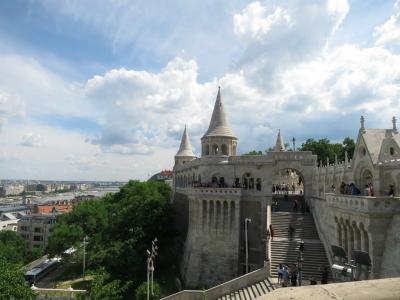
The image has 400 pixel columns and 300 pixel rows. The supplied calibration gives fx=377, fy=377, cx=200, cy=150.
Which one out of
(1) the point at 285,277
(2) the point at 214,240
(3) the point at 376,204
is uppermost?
(3) the point at 376,204

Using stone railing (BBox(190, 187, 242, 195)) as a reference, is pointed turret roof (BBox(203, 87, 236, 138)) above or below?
above

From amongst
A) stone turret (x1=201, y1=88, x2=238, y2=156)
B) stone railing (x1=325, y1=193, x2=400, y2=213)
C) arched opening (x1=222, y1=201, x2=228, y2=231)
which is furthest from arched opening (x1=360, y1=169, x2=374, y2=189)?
stone turret (x1=201, y1=88, x2=238, y2=156)

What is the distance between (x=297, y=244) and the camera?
112ft

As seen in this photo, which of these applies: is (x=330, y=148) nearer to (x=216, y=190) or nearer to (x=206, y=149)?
(x=206, y=149)

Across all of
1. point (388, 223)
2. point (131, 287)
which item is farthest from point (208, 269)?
point (388, 223)

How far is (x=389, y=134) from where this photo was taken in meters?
29.0

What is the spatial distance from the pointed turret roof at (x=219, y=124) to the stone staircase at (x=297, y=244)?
436 inches

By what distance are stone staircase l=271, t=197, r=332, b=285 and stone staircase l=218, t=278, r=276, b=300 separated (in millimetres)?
2118

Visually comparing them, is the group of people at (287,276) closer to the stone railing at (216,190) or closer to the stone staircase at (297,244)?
the stone staircase at (297,244)

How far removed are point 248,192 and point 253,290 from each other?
39.7ft

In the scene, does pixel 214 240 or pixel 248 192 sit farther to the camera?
pixel 248 192

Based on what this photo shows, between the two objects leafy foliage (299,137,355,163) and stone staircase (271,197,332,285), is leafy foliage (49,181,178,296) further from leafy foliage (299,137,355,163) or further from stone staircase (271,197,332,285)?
leafy foliage (299,137,355,163)

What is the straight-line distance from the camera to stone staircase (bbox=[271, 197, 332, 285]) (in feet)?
103

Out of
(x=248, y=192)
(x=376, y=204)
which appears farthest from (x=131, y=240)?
(x=376, y=204)
